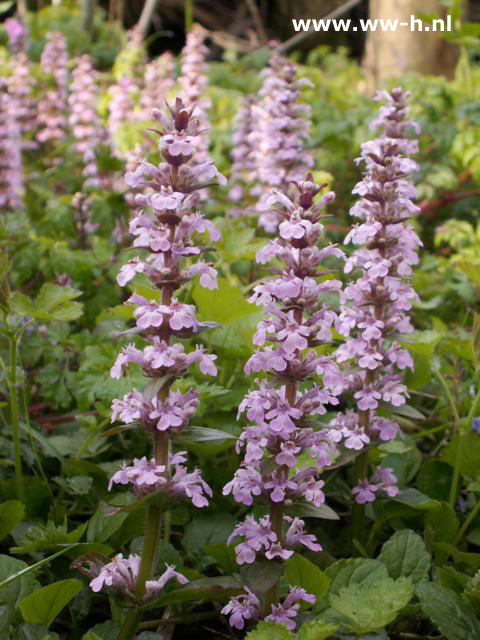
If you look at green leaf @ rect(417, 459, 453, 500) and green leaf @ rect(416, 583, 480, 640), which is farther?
green leaf @ rect(417, 459, 453, 500)

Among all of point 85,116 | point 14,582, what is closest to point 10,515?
point 14,582

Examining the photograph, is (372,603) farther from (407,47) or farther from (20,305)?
(407,47)

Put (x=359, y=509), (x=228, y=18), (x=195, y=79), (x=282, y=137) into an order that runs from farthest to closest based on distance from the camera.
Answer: (x=228, y=18), (x=195, y=79), (x=282, y=137), (x=359, y=509)

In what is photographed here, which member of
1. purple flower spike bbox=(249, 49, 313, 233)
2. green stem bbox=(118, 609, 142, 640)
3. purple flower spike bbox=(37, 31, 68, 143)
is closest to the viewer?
green stem bbox=(118, 609, 142, 640)

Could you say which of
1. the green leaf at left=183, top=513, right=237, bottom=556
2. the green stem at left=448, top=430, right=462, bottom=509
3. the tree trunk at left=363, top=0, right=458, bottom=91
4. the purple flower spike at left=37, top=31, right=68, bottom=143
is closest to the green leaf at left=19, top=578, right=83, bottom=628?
the green leaf at left=183, top=513, right=237, bottom=556

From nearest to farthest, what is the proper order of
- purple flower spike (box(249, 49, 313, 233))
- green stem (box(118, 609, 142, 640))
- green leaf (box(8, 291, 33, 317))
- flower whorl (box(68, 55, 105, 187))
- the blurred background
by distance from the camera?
green stem (box(118, 609, 142, 640)), green leaf (box(8, 291, 33, 317)), purple flower spike (box(249, 49, 313, 233)), flower whorl (box(68, 55, 105, 187)), the blurred background

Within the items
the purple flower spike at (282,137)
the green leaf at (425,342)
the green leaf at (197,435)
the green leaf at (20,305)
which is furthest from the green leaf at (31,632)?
the purple flower spike at (282,137)

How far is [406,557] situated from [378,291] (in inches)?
28.5

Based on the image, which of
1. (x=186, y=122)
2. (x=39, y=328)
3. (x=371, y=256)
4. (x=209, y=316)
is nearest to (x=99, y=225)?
(x=39, y=328)

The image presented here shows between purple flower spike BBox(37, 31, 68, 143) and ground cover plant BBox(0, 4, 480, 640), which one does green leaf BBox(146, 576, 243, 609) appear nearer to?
ground cover plant BBox(0, 4, 480, 640)

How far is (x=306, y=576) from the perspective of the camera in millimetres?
1924

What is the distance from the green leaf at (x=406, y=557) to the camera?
6.79 ft

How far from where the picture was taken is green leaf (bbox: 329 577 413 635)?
1783 mm

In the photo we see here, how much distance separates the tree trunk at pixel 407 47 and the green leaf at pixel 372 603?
238 inches
